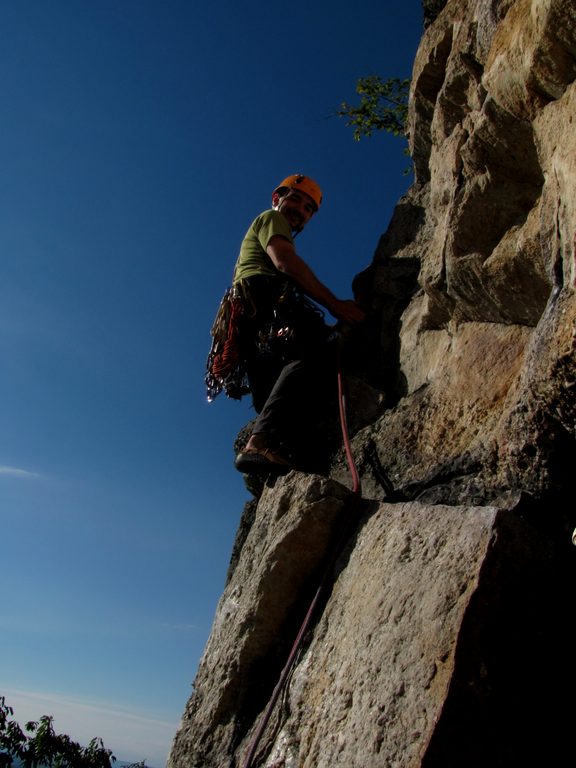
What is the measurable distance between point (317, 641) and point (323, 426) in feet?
6.25

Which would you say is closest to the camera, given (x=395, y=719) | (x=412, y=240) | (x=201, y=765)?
(x=395, y=719)

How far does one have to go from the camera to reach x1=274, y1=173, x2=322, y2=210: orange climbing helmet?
5.34 metres

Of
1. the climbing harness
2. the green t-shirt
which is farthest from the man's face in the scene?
the climbing harness

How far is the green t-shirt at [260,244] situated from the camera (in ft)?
15.1

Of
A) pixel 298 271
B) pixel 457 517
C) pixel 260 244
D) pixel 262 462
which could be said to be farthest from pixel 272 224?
pixel 457 517

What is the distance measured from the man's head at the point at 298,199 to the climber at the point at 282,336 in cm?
58

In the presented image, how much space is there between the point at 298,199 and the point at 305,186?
12 centimetres

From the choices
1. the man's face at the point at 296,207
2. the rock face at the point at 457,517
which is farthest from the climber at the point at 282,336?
the man's face at the point at 296,207

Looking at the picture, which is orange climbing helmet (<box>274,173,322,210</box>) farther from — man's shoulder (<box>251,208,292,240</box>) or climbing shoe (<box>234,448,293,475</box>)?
climbing shoe (<box>234,448,293,475</box>)

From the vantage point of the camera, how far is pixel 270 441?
4043 millimetres

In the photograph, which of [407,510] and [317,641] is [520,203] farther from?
[317,641]

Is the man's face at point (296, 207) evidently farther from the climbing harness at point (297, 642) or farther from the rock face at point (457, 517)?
the climbing harness at point (297, 642)

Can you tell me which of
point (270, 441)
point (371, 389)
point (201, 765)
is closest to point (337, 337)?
point (371, 389)

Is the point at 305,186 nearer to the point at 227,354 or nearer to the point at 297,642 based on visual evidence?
the point at 227,354
